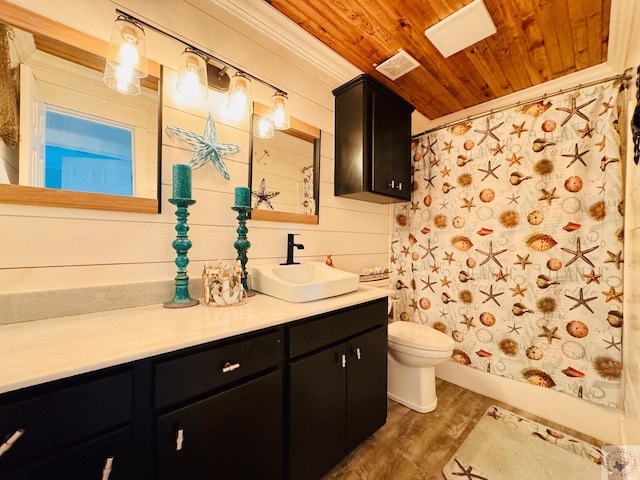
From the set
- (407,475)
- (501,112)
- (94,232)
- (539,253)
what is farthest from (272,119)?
(407,475)

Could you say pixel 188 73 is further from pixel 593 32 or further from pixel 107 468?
pixel 593 32

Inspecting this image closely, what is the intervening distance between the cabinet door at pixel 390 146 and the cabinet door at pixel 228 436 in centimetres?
139

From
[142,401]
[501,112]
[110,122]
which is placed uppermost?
[501,112]

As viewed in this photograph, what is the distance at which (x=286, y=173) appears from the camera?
1.61 metres

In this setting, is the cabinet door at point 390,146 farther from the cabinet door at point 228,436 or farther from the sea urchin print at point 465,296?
the cabinet door at point 228,436

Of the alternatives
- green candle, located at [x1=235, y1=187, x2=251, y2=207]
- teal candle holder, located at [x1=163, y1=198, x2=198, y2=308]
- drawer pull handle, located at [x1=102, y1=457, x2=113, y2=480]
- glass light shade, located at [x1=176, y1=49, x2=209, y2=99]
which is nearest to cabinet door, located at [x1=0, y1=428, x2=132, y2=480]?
drawer pull handle, located at [x1=102, y1=457, x2=113, y2=480]

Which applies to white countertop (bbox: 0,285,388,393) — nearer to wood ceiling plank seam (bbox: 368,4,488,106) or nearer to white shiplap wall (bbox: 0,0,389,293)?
white shiplap wall (bbox: 0,0,389,293)

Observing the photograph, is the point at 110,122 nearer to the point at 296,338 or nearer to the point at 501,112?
the point at 296,338

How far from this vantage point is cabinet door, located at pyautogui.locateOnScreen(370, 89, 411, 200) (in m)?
1.75

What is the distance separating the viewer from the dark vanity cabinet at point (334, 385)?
3.31 ft

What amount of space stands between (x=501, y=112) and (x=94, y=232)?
2.49 meters

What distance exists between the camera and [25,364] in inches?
22.2

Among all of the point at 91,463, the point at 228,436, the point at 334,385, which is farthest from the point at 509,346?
the point at 91,463

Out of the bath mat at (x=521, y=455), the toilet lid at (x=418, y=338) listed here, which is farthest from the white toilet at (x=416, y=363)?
the bath mat at (x=521, y=455)
